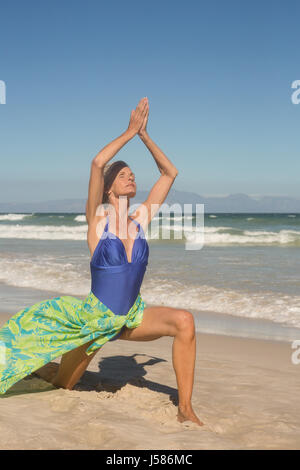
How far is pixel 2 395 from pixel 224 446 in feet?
5.86

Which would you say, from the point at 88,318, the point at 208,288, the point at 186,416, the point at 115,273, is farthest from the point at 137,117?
the point at 208,288

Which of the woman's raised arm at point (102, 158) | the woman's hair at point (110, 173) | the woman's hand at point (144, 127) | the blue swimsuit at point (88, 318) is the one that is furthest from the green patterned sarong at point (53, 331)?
the woman's hand at point (144, 127)

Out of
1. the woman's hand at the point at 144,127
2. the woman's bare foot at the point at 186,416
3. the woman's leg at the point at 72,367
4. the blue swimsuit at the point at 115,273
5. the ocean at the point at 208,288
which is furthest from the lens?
the ocean at the point at 208,288

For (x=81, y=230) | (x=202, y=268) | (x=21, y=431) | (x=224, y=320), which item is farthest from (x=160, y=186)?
(x=81, y=230)

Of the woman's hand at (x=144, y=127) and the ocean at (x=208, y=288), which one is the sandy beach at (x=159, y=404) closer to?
the ocean at (x=208, y=288)

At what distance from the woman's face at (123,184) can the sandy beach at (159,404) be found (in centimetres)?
159

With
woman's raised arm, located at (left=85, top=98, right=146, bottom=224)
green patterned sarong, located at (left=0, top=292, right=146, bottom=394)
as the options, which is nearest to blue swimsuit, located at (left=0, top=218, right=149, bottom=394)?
green patterned sarong, located at (left=0, top=292, right=146, bottom=394)

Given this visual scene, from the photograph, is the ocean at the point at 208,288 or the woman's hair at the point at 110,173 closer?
the woman's hair at the point at 110,173

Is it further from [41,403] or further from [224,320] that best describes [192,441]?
[224,320]

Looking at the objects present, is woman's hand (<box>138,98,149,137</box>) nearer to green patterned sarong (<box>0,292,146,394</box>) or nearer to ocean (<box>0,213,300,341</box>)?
green patterned sarong (<box>0,292,146,394</box>)

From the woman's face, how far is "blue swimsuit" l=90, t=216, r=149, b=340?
30 cm

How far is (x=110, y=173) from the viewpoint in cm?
396

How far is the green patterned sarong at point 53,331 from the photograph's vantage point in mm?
3809

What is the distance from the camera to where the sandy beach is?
3125 mm
